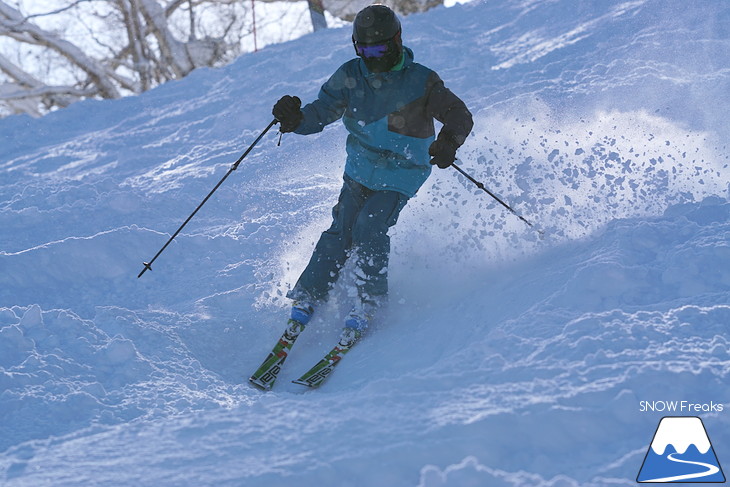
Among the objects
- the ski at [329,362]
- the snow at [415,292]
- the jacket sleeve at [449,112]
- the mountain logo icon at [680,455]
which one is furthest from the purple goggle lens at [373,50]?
the mountain logo icon at [680,455]

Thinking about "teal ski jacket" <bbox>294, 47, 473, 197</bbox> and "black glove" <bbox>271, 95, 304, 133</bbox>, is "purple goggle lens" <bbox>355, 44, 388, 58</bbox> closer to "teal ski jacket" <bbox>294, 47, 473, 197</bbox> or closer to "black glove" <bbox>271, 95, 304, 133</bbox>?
"teal ski jacket" <bbox>294, 47, 473, 197</bbox>

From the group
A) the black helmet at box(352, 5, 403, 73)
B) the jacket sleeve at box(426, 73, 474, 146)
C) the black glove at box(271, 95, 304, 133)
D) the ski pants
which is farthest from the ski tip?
the black helmet at box(352, 5, 403, 73)

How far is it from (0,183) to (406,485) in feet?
14.5

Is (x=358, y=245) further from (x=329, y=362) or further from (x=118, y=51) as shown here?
(x=118, y=51)

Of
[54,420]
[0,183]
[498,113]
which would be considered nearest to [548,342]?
[54,420]

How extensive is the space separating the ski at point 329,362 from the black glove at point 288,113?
94cm

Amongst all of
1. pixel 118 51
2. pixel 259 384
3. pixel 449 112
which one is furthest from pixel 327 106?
pixel 118 51

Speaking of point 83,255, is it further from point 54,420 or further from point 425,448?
point 425,448

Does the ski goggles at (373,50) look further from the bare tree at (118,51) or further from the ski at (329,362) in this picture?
the bare tree at (118,51)

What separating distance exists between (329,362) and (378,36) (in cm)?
137

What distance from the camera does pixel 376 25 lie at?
2885 millimetres

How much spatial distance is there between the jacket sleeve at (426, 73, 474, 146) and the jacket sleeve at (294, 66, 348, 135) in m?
0.40

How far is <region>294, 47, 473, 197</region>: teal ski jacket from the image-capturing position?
3.05 metres

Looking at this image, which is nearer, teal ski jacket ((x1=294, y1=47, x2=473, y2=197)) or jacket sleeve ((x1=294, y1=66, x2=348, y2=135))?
teal ski jacket ((x1=294, y1=47, x2=473, y2=197))
